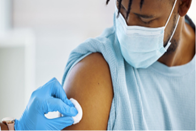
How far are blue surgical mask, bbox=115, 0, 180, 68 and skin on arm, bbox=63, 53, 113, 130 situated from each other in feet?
0.46

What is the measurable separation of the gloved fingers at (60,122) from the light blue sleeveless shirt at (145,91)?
7.1 inches

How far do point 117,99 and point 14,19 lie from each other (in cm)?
333

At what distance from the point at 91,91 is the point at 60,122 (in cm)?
18

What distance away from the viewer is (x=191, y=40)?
130cm

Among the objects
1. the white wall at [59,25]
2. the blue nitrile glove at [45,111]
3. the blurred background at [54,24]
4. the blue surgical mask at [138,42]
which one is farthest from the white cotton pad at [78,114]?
the white wall at [59,25]

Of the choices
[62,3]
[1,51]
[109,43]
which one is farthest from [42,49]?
[109,43]

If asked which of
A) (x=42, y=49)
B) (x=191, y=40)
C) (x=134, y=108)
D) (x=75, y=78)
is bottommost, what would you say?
(x=42, y=49)

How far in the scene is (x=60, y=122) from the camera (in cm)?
87

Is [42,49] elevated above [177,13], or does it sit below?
below

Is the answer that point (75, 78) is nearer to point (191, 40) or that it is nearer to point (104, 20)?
point (191, 40)

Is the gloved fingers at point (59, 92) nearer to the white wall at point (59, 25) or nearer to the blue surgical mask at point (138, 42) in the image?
the blue surgical mask at point (138, 42)

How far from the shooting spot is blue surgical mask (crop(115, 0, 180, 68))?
40.0 inches

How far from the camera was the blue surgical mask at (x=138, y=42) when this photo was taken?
Result: 102 centimetres

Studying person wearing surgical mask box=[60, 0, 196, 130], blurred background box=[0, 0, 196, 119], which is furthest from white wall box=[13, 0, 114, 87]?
person wearing surgical mask box=[60, 0, 196, 130]
